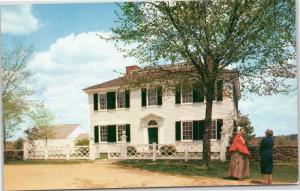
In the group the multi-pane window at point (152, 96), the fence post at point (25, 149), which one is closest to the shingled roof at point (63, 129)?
the fence post at point (25, 149)

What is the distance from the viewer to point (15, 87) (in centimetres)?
1675

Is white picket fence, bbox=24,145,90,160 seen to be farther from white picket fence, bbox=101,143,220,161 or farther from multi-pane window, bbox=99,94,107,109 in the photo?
multi-pane window, bbox=99,94,107,109

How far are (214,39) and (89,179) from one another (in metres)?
5.92

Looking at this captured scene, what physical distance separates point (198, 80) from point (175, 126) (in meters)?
1.79

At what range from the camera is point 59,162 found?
17.5 m

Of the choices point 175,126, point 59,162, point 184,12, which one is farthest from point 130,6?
point 59,162

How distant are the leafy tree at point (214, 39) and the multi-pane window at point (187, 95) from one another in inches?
21.2

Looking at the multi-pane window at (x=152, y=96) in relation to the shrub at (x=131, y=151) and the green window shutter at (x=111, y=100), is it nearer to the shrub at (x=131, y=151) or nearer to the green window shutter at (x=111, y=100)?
the green window shutter at (x=111, y=100)

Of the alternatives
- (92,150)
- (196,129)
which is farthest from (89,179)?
(196,129)

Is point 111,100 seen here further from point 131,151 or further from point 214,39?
point 214,39

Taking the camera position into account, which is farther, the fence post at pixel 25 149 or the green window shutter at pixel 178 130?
the green window shutter at pixel 178 130

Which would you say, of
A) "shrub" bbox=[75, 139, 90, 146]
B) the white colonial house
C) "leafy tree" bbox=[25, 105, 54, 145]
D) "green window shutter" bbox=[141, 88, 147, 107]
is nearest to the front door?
the white colonial house

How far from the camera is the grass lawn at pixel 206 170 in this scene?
16.2 metres

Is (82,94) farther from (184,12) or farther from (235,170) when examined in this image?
(235,170)
